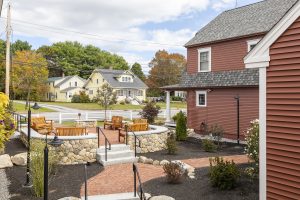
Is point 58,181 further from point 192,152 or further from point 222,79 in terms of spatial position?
point 222,79

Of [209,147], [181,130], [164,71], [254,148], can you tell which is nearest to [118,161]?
[209,147]

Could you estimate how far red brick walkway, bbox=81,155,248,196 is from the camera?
1028cm

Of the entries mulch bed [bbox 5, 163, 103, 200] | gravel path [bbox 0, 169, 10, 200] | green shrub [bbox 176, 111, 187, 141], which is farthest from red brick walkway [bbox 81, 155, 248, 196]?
green shrub [bbox 176, 111, 187, 141]

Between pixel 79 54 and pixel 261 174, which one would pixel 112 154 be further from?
pixel 79 54

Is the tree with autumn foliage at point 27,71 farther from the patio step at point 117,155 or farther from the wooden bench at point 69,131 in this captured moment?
the patio step at point 117,155

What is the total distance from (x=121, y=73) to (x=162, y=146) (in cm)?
4905

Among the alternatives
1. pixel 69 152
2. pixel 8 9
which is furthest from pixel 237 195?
pixel 8 9

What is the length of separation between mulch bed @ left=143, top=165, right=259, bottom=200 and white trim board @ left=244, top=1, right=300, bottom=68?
12.2 ft

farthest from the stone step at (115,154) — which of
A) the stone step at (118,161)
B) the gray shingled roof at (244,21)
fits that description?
the gray shingled roof at (244,21)

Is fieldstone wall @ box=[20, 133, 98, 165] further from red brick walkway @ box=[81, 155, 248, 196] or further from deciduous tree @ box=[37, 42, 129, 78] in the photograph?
deciduous tree @ box=[37, 42, 129, 78]

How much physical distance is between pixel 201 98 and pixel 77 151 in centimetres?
1176

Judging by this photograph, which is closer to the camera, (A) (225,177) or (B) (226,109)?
(A) (225,177)

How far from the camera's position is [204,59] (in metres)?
23.4

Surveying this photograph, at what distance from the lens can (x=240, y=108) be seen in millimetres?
20141
